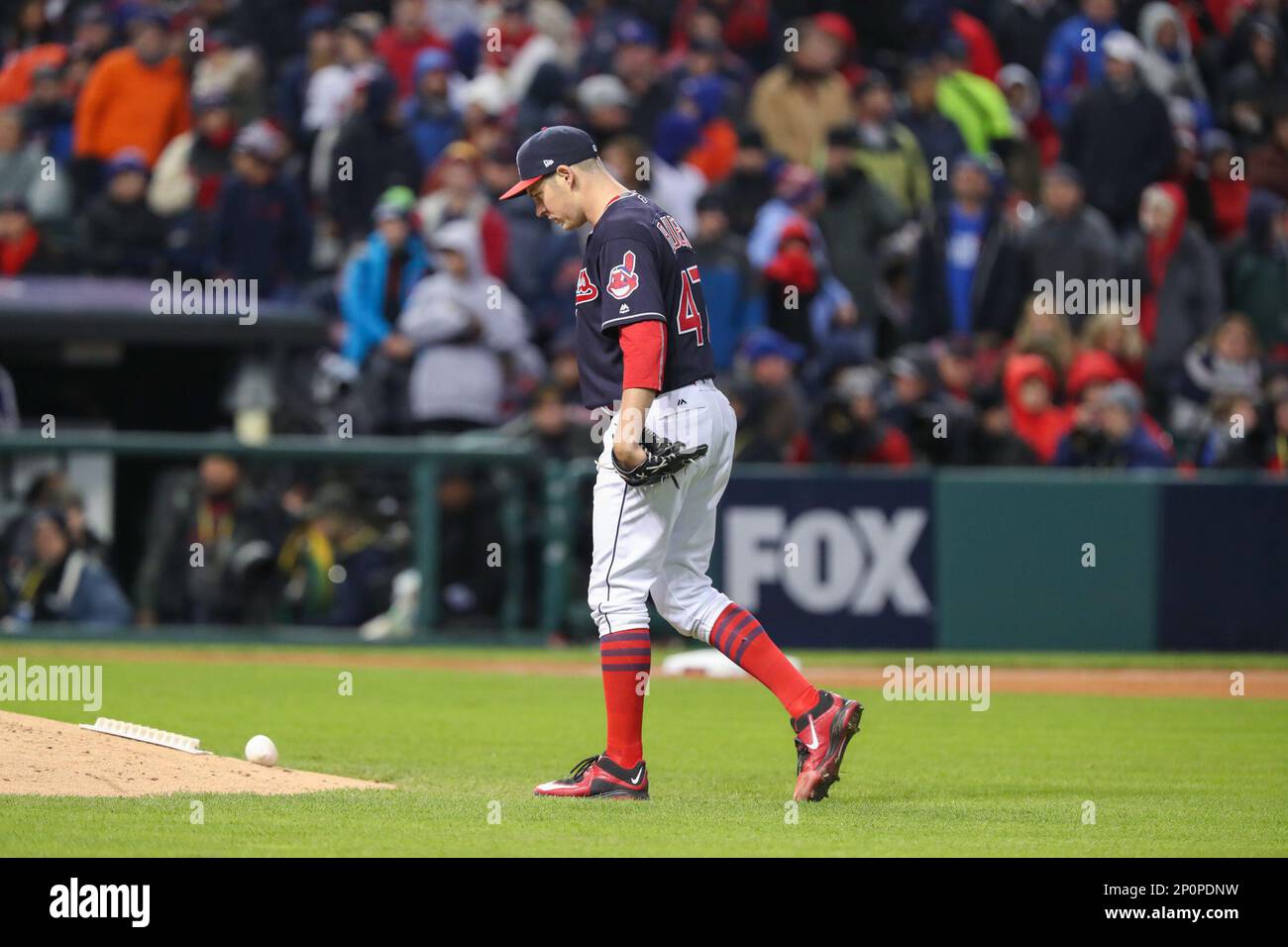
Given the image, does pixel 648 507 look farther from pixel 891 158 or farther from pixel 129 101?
pixel 129 101

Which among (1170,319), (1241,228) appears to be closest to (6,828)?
(1170,319)

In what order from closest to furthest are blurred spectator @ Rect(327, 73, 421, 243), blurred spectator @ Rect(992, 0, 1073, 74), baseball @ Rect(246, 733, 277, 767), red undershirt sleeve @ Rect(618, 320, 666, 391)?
red undershirt sleeve @ Rect(618, 320, 666, 391), baseball @ Rect(246, 733, 277, 767), blurred spectator @ Rect(327, 73, 421, 243), blurred spectator @ Rect(992, 0, 1073, 74)

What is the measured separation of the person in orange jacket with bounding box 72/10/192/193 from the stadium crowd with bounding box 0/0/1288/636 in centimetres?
2

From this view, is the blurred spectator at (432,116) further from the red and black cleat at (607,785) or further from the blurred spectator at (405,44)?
the red and black cleat at (607,785)

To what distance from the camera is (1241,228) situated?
19.4m

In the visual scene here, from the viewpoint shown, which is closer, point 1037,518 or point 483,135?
point 1037,518

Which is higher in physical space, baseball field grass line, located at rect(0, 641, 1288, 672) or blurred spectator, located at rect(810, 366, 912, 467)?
blurred spectator, located at rect(810, 366, 912, 467)

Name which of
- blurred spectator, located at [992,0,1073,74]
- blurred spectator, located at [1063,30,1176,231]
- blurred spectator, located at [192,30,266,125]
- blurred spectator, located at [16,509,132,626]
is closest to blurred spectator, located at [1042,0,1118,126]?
blurred spectator, located at [992,0,1073,74]

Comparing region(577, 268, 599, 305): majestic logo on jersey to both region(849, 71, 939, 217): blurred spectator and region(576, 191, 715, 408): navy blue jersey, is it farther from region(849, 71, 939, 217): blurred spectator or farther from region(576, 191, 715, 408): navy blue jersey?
region(849, 71, 939, 217): blurred spectator

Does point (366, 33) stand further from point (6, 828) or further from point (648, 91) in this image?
point (6, 828)

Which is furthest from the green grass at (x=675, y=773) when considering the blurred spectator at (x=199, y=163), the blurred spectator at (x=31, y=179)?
the blurred spectator at (x=31, y=179)

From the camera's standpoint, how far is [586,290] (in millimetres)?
7852

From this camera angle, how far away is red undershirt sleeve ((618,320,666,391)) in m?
7.55
